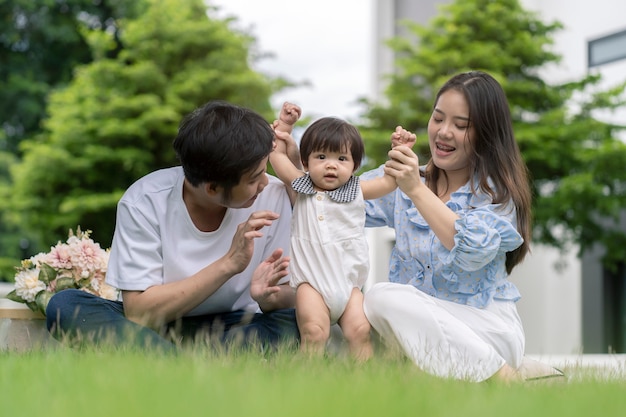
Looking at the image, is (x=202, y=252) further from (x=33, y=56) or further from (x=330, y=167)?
(x=33, y=56)

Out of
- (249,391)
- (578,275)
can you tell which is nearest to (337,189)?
(249,391)

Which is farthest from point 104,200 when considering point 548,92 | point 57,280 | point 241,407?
point 241,407

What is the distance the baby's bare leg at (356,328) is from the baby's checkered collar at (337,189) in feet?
1.13

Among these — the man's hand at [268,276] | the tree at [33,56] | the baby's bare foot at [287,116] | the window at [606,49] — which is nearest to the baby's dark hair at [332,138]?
the baby's bare foot at [287,116]

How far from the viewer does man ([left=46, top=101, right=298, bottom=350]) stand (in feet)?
9.35

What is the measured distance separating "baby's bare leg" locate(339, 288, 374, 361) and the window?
25.6 feet

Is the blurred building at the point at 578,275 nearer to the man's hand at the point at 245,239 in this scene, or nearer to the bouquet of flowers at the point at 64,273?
the bouquet of flowers at the point at 64,273

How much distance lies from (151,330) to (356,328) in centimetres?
69

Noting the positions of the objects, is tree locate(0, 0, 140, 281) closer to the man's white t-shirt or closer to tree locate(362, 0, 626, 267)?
tree locate(362, 0, 626, 267)

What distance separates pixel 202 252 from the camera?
309cm

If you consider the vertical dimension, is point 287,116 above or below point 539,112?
below

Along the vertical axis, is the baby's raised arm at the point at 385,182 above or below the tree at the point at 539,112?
below

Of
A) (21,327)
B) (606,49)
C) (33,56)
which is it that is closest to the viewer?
(21,327)

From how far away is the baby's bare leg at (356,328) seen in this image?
9.95 ft
